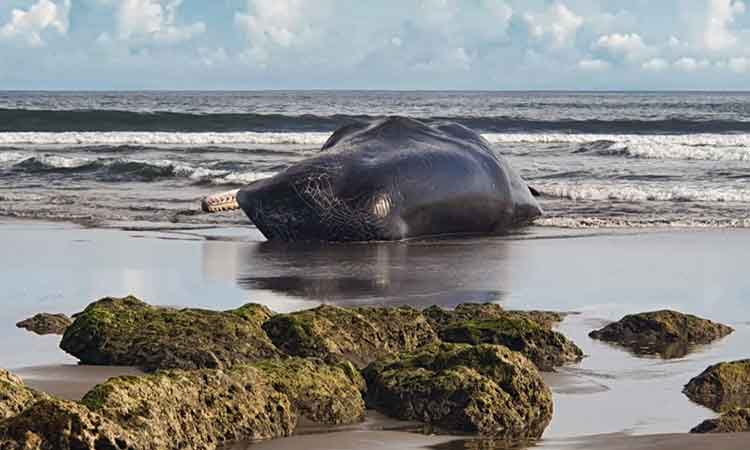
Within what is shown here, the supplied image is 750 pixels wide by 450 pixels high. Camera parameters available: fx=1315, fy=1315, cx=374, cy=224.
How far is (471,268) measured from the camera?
30.9 feet

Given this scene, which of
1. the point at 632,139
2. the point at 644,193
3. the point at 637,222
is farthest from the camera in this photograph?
the point at 632,139

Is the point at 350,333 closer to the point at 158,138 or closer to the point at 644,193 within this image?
the point at 644,193

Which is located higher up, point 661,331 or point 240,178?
point 661,331

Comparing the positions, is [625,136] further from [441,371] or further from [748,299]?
[441,371]

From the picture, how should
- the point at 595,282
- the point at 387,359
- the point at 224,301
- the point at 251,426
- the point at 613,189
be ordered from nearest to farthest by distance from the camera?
the point at 251,426 → the point at 387,359 → the point at 224,301 → the point at 595,282 → the point at 613,189

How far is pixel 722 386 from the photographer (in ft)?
18.0

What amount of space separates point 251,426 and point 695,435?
1.54m

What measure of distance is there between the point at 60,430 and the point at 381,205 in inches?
284

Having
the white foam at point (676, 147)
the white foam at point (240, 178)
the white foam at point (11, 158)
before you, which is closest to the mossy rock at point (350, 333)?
the white foam at point (240, 178)

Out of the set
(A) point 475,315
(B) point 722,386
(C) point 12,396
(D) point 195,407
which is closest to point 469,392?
(D) point 195,407

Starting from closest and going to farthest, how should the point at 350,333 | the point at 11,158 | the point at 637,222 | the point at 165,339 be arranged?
the point at 165,339
the point at 350,333
the point at 637,222
the point at 11,158

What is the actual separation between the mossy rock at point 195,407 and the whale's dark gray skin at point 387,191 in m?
5.98

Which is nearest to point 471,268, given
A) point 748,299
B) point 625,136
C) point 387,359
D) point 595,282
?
point 595,282

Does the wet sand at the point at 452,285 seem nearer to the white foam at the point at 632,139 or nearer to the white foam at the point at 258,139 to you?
the white foam at the point at 258,139
